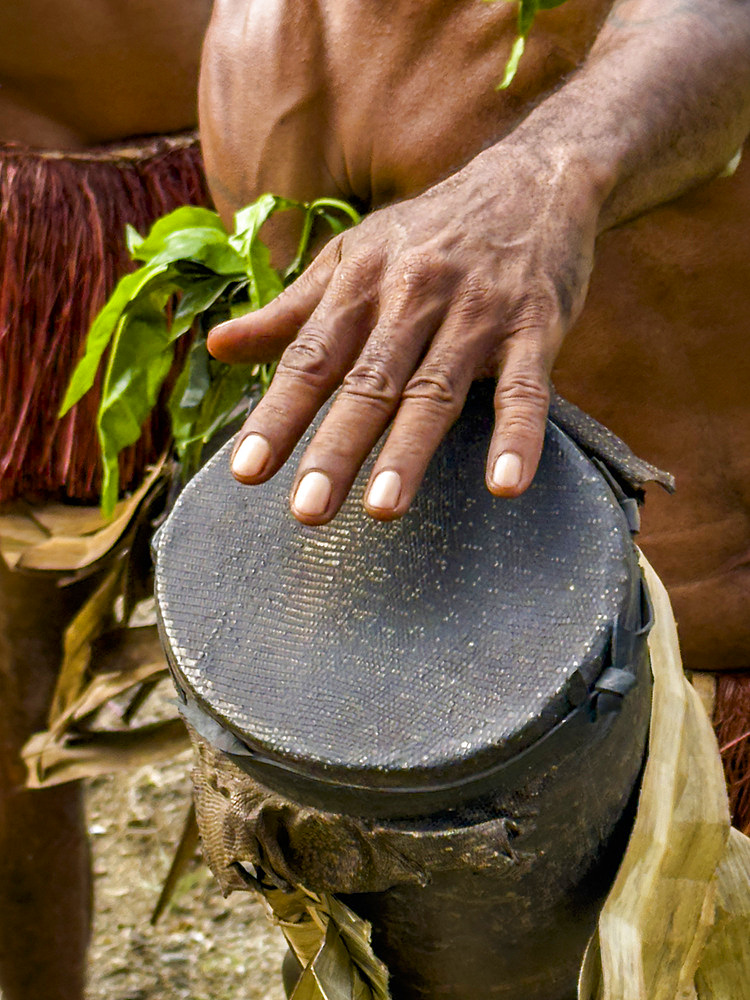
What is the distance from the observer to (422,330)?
0.70m

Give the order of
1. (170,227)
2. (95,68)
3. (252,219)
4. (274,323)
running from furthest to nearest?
1. (95,68)
2. (170,227)
3. (252,219)
4. (274,323)

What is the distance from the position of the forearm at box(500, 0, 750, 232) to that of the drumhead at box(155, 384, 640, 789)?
183 millimetres

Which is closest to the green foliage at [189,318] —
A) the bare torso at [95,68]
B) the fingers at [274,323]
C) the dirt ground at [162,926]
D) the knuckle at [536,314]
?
the fingers at [274,323]

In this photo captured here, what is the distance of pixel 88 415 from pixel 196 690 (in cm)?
82

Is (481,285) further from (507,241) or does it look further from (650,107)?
(650,107)

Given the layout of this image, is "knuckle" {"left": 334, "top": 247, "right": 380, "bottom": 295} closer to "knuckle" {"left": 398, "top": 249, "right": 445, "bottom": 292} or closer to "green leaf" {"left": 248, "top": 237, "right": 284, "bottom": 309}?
"knuckle" {"left": 398, "top": 249, "right": 445, "bottom": 292}

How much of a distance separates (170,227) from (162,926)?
123cm

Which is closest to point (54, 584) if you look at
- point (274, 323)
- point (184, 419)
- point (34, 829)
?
point (34, 829)

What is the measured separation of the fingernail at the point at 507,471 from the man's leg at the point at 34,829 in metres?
0.98

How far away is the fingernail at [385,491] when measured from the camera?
2.12 ft

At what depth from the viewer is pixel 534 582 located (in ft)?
2.29

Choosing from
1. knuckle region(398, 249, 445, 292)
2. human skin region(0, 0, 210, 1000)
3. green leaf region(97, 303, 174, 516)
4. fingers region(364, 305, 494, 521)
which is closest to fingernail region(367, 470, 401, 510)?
fingers region(364, 305, 494, 521)

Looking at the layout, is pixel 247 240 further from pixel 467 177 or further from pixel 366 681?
pixel 366 681

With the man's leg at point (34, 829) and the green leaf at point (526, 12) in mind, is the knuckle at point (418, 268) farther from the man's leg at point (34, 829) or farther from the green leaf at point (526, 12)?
the man's leg at point (34, 829)
